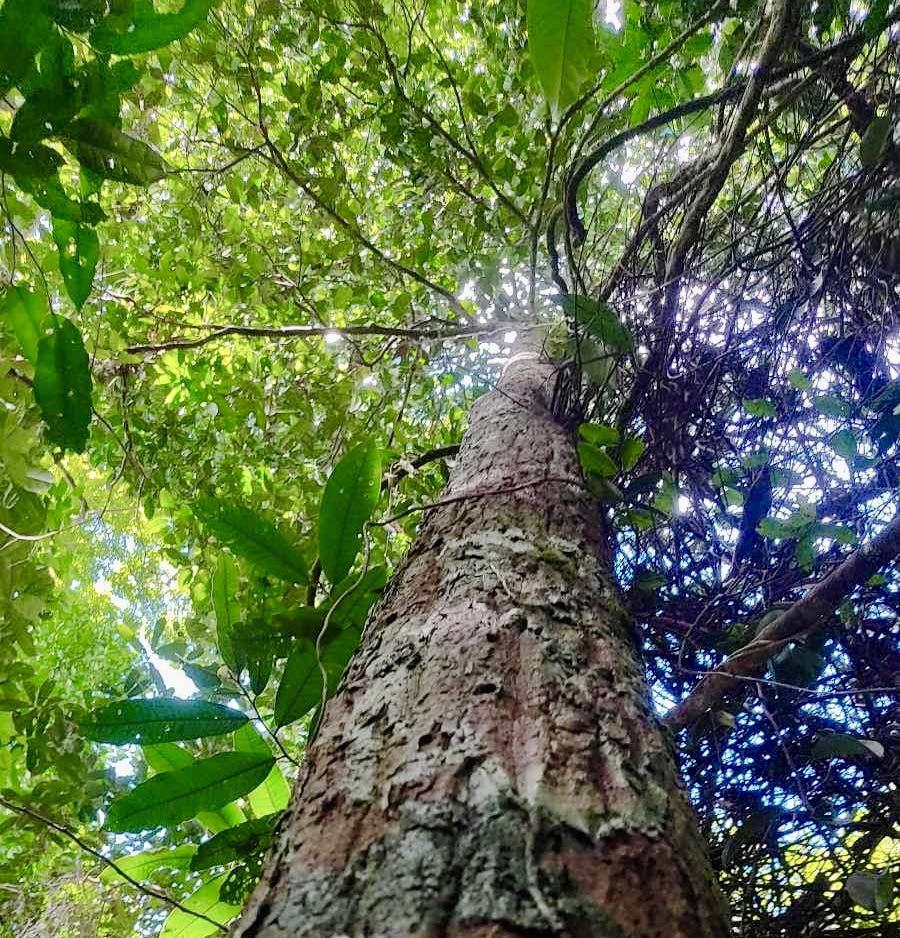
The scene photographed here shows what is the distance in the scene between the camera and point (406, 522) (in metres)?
1.81

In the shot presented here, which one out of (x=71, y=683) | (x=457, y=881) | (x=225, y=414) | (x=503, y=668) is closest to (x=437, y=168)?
(x=225, y=414)

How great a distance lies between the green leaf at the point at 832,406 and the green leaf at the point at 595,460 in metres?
0.50

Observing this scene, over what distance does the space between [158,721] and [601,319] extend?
87 cm

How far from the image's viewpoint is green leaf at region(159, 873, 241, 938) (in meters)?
1.08

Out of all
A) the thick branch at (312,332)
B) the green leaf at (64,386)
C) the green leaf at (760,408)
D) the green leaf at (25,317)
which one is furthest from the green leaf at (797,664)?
the thick branch at (312,332)

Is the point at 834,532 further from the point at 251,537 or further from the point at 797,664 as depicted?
the point at 251,537

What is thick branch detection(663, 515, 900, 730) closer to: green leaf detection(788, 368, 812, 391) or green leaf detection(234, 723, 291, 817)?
green leaf detection(788, 368, 812, 391)

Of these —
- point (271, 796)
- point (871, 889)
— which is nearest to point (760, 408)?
point (871, 889)

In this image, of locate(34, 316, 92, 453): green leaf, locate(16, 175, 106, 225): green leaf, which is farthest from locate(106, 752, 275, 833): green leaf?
locate(16, 175, 106, 225): green leaf

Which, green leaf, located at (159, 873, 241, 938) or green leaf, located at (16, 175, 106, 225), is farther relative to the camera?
green leaf, located at (159, 873, 241, 938)

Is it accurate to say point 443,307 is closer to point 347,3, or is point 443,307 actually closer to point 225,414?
point 225,414

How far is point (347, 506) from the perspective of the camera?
92cm

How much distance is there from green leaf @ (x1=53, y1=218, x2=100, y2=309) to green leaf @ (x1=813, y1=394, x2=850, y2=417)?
49.5 inches

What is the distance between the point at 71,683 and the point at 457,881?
15.9 feet
